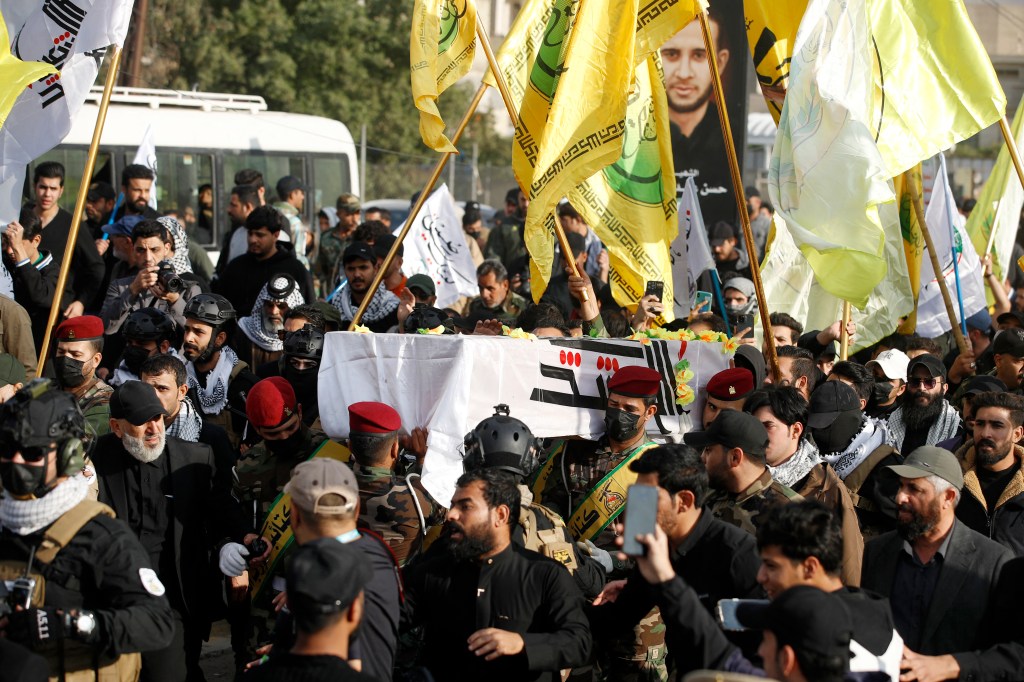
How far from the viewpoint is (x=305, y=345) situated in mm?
7527

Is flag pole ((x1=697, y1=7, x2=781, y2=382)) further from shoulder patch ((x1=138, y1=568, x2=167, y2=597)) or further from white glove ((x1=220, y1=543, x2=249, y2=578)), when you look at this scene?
shoulder patch ((x1=138, y1=568, x2=167, y2=597))

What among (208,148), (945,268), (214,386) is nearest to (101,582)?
(214,386)

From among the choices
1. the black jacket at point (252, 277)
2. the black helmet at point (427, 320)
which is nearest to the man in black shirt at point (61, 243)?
the black jacket at point (252, 277)

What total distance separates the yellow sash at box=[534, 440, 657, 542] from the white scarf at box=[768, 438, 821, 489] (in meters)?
0.64

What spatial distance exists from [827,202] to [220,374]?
3668 mm

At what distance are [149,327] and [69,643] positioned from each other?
131 inches

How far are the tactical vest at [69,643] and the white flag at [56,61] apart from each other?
3.66 metres

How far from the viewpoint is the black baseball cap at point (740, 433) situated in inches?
215

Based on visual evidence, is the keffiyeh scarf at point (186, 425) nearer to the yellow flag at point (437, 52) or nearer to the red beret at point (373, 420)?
the red beret at point (373, 420)

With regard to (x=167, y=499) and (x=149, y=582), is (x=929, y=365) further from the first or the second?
(x=149, y=582)

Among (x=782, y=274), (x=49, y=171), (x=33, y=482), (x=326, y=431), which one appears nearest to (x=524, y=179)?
(x=326, y=431)

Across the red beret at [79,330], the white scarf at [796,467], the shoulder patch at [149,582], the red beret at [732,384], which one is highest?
the red beret at [79,330]

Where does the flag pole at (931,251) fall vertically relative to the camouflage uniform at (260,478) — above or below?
above

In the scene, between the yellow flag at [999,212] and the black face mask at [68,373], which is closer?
the black face mask at [68,373]
